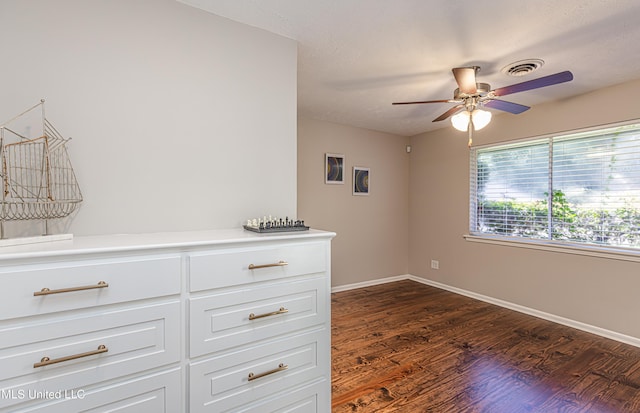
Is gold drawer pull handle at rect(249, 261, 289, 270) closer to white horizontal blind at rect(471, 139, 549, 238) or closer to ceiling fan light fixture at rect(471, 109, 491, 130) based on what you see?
ceiling fan light fixture at rect(471, 109, 491, 130)

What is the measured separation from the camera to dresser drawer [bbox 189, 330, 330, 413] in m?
1.24

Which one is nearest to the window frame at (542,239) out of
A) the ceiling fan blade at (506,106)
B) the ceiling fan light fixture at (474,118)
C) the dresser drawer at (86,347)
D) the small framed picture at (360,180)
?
the ceiling fan blade at (506,106)

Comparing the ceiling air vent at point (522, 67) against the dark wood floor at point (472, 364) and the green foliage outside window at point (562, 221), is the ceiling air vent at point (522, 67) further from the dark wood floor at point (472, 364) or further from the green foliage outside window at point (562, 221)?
the dark wood floor at point (472, 364)

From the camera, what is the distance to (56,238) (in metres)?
1.16

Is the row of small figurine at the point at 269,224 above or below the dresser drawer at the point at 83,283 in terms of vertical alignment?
above

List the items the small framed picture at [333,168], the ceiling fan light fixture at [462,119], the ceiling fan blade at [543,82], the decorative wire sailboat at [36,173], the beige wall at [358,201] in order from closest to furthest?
the decorative wire sailboat at [36,173], the ceiling fan blade at [543,82], the ceiling fan light fixture at [462,119], the beige wall at [358,201], the small framed picture at [333,168]

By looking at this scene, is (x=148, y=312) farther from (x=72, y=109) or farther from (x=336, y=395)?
(x=336, y=395)

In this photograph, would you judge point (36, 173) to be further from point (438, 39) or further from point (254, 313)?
point (438, 39)

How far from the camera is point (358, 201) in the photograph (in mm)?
4422

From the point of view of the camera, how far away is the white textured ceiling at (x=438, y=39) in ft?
5.45

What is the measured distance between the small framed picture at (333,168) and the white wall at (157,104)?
2173 mm

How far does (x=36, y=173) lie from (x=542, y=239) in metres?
4.36

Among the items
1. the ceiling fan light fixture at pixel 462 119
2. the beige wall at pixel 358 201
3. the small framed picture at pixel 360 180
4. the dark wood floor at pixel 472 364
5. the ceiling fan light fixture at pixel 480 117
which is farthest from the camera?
the small framed picture at pixel 360 180

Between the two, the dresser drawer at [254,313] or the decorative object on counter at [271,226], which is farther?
the decorative object on counter at [271,226]
